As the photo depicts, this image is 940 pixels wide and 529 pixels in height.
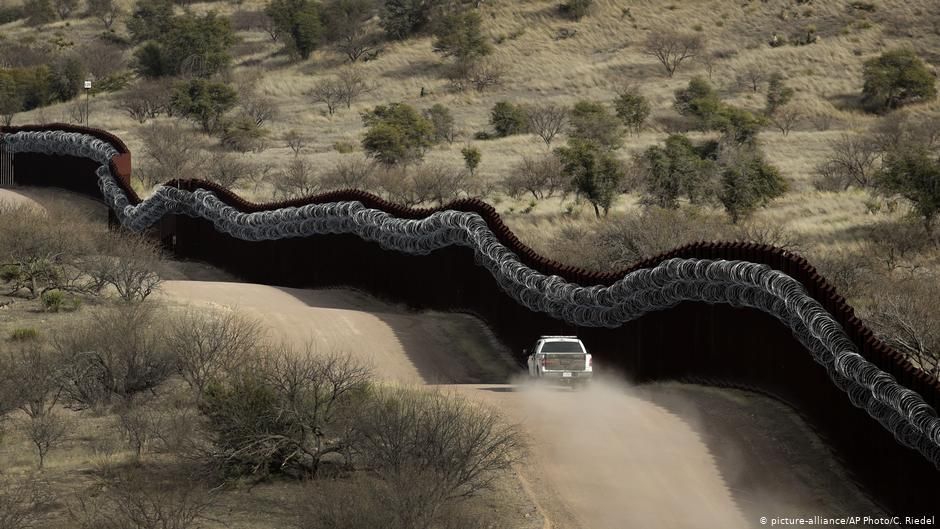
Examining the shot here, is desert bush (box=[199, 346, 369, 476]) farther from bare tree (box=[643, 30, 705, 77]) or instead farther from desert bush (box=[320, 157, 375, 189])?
bare tree (box=[643, 30, 705, 77])

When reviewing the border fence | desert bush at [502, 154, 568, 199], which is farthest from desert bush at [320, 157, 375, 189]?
the border fence

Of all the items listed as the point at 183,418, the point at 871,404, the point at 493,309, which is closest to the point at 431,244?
the point at 493,309

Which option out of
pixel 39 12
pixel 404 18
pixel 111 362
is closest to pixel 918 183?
pixel 111 362

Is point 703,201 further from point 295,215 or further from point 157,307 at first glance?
point 157,307

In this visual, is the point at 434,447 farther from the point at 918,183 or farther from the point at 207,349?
the point at 918,183

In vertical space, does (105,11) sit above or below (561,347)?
above

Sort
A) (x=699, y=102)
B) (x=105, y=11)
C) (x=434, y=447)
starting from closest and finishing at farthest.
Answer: (x=434, y=447) < (x=699, y=102) < (x=105, y=11)
